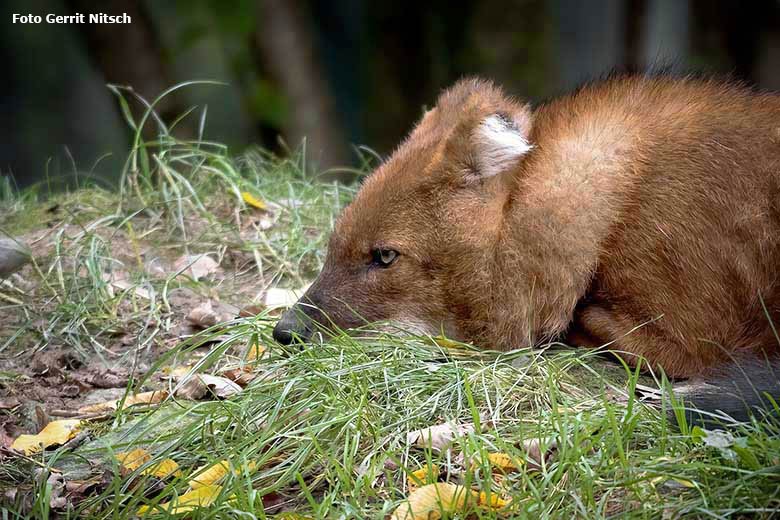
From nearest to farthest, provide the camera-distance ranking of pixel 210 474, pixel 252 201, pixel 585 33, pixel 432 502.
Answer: pixel 432 502
pixel 210 474
pixel 252 201
pixel 585 33

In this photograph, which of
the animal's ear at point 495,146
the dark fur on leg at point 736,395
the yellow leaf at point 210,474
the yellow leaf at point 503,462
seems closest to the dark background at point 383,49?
the animal's ear at point 495,146

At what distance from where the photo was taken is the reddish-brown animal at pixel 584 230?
3959 mm

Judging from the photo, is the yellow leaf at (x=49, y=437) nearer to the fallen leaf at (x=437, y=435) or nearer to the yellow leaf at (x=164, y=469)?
the yellow leaf at (x=164, y=469)

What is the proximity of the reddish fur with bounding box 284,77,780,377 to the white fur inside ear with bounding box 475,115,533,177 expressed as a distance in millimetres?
54

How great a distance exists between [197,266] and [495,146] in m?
2.03

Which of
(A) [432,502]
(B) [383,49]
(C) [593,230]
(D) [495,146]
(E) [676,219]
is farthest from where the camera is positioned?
(B) [383,49]

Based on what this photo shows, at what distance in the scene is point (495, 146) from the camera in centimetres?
427

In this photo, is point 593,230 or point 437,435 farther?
point 593,230

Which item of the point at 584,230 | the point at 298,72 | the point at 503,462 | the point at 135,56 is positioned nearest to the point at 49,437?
the point at 503,462

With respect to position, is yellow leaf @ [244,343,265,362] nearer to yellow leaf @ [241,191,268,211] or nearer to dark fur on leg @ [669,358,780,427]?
yellow leaf @ [241,191,268,211]

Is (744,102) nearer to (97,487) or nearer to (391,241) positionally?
(391,241)

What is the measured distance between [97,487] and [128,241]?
240cm

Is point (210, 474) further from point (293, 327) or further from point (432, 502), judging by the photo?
point (293, 327)

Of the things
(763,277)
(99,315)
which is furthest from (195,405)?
(763,277)
